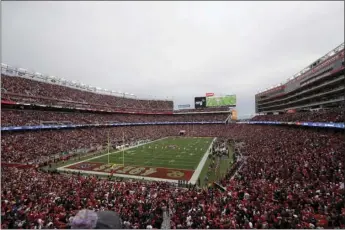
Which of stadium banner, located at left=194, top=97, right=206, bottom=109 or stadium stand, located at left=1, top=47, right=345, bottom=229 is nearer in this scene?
stadium stand, located at left=1, top=47, right=345, bottom=229

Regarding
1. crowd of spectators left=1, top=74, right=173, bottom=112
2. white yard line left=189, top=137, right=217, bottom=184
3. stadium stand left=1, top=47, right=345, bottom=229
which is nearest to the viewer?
stadium stand left=1, top=47, right=345, bottom=229

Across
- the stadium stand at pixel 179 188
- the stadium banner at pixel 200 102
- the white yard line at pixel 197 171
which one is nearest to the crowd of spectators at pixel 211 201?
the stadium stand at pixel 179 188

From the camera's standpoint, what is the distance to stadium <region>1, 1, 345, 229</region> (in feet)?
35.3

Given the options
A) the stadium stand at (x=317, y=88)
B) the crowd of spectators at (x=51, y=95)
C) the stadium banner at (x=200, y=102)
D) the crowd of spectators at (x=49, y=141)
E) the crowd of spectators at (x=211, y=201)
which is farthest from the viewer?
the stadium banner at (x=200, y=102)

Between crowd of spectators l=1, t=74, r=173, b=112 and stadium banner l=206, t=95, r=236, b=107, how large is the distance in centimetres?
2638

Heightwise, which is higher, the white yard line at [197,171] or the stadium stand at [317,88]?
the stadium stand at [317,88]

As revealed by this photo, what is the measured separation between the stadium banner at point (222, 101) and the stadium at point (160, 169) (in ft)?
54.6

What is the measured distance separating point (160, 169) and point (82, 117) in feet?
107

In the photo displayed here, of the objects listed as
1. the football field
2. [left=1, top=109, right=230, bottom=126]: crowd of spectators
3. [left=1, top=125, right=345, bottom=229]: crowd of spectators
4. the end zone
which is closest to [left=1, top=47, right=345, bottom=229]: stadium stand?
[left=1, top=125, right=345, bottom=229]: crowd of spectators

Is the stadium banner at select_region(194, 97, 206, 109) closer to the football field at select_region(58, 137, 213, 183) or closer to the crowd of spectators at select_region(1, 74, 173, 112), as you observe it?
the crowd of spectators at select_region(1, 74, 173, 112)

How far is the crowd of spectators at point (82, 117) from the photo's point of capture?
36688 mm

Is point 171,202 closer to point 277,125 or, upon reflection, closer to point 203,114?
point 277,125

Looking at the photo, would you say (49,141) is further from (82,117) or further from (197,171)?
(197,171)

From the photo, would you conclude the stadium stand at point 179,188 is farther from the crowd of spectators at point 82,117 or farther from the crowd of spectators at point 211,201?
the crowd of spectators at point 82,117
